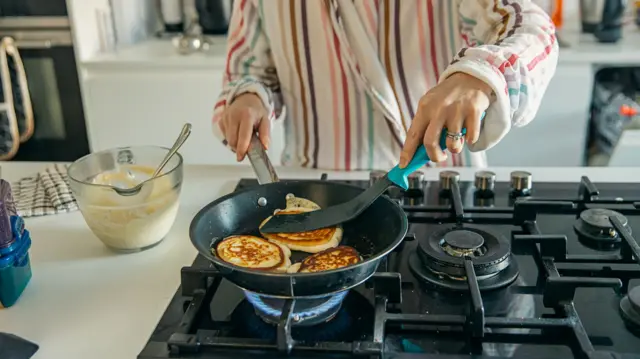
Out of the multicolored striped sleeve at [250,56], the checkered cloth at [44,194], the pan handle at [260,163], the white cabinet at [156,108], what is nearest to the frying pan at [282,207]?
the pan handle at [260,163]

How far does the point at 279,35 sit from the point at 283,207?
0.39 m

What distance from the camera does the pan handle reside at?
930 mm

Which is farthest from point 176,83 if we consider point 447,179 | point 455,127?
point 455,127

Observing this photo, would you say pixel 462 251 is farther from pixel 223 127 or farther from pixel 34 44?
pixel 34 44

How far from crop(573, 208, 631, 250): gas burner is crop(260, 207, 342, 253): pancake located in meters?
0.32

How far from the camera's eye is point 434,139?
73 centimetres

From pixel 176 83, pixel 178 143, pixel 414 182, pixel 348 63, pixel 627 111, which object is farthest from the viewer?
pixel 176 83

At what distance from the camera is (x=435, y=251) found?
80cm

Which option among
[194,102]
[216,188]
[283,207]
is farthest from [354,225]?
[194,102]

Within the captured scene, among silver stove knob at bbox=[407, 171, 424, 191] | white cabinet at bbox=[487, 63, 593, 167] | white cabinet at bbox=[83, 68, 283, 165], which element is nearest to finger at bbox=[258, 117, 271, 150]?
silver stove knob at bbox=[407, 171, 424, 191]

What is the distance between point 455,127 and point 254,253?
269 mm

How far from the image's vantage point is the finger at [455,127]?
2.42 feet

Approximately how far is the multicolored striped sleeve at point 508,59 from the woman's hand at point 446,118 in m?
0.03

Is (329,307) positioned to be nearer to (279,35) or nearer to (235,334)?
(235,334)
